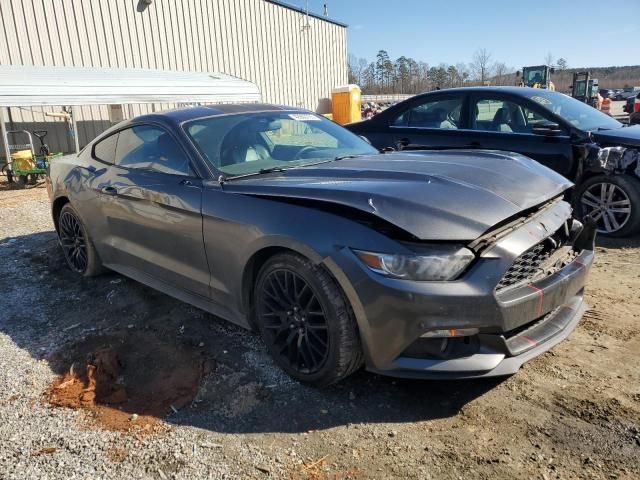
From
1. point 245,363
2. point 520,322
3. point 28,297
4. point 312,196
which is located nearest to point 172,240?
point 245,363

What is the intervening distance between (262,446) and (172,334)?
1435 mm

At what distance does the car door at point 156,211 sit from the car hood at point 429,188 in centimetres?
43

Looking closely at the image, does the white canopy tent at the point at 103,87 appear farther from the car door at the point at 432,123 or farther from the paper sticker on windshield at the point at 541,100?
the paper sticker on windshield at the point at 541,100

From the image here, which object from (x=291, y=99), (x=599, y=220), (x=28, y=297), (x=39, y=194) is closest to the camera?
(x=28, y=297)

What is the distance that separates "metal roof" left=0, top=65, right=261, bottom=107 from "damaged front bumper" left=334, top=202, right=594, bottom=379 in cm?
1052

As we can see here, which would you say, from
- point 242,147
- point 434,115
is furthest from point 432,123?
point 242,147

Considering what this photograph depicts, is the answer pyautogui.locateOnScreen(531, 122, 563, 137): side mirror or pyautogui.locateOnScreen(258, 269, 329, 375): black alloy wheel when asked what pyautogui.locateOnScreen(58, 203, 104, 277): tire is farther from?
pyautogui.locateOnScreen(531, 122, 563, 137): side mirror

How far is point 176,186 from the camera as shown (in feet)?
11.1

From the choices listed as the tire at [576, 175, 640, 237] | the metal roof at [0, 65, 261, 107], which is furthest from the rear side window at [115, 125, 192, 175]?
the metal roof at [0, 65, 261, 107]

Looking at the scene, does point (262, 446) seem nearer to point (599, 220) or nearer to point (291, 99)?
point (599, 220)

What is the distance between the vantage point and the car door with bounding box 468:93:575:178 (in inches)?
213

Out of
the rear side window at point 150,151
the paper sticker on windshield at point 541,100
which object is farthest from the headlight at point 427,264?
the paper sticker on windshield at point 541,100

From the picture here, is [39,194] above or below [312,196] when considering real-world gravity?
below

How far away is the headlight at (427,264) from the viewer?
92.5 inches
